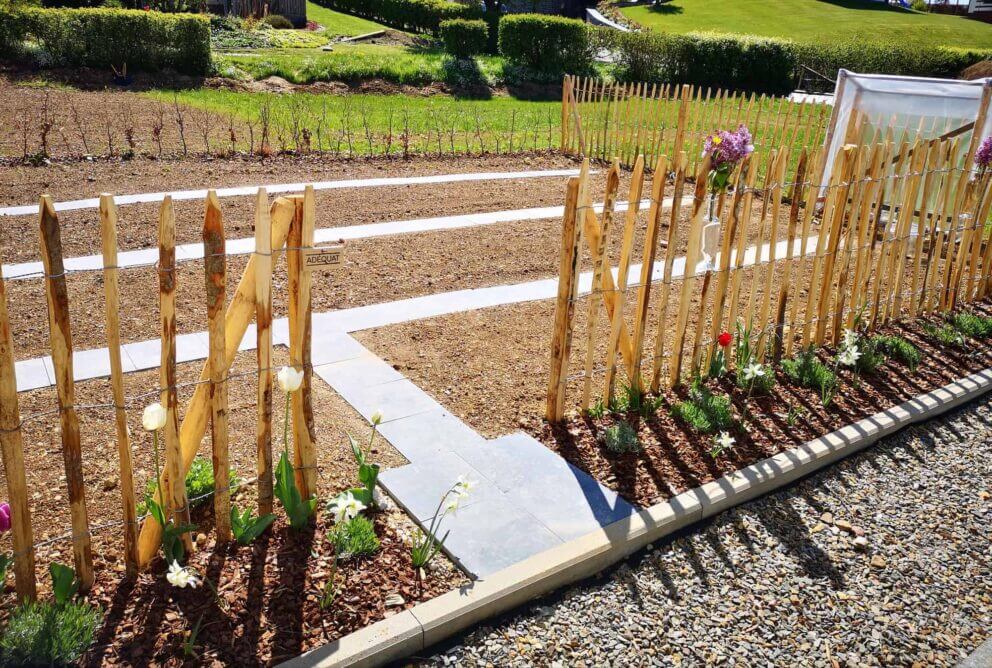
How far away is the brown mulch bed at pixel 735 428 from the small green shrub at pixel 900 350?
8 centimetres

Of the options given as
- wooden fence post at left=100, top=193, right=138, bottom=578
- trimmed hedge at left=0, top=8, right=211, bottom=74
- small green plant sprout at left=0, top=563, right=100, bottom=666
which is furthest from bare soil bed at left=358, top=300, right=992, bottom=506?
trimmed hedge at left=0, top=8, right=211, bottom=74

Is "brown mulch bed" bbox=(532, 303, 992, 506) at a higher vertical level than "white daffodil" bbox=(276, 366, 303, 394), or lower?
lower

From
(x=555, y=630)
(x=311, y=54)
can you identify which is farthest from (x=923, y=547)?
(x=311, y=54)

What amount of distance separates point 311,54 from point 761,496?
77.8ft

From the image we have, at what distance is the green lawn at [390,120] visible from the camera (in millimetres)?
14500

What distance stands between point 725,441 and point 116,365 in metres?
3.23

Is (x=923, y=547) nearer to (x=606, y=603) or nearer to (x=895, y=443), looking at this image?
(x=895, y=443)

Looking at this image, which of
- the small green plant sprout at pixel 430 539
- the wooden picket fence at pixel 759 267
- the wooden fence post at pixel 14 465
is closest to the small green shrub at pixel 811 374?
the wooden picket fence at pixel 759 267

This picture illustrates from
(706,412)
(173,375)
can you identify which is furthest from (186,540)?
(706,412)

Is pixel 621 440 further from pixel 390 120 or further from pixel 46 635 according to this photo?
pixel 390 120

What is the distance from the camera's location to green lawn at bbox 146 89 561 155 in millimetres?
14500

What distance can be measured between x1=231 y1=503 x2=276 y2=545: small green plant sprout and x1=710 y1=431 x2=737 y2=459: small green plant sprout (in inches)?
101

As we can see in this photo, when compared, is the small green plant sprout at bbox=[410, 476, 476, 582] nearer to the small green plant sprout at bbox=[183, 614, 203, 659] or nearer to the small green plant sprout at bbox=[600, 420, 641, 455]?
the small green plant sprout at bbox=[183, 614, 203, 659]

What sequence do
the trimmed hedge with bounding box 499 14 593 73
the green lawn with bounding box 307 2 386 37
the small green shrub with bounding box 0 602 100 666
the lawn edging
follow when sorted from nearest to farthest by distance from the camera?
the small green shrub with bounding box 0 602 100 666 → the lawn edging → the trimmed hedge with bounding box 499 14 593 73 → the green lawn with bounding box 307 2 386 37
